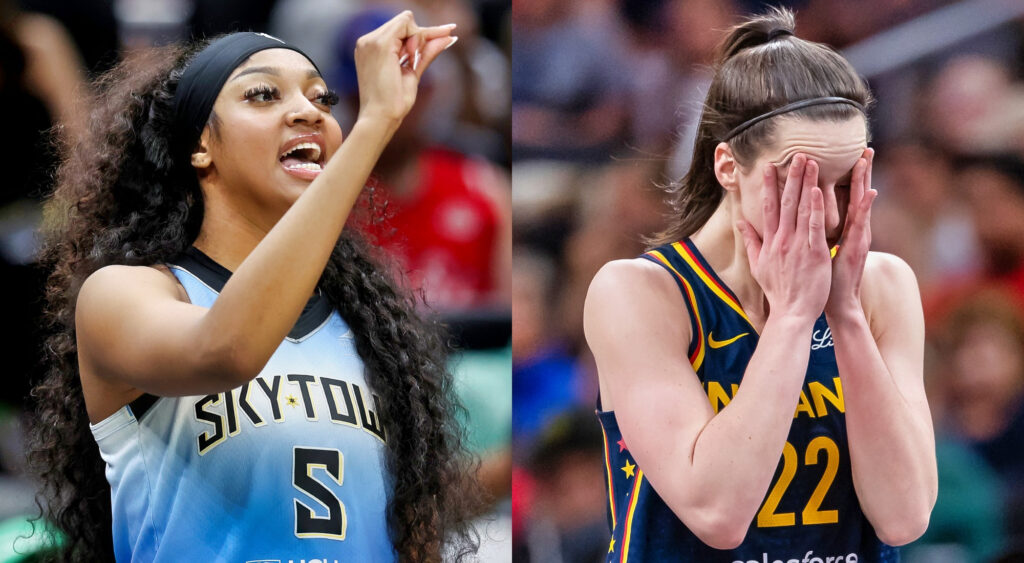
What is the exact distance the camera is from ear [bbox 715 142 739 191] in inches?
73.5

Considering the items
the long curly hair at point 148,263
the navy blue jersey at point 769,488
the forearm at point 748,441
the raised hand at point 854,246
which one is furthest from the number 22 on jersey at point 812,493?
the long curly hair at point 148,263

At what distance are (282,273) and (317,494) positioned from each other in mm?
451

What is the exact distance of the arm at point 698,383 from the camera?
64.2 inches

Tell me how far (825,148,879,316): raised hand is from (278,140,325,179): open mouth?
2.98 feet

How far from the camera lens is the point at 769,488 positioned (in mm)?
1774

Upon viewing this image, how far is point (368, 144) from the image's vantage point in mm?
1517

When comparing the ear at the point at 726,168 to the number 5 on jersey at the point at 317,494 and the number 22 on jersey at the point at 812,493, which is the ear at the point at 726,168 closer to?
the number 22 on jersey at the point at 812,493

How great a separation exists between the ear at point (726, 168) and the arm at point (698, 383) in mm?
101

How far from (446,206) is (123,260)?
159cm

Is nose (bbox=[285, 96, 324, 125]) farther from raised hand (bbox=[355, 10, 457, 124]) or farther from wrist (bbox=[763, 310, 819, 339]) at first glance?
wrist (bbox=[763, 310, 819, 339])

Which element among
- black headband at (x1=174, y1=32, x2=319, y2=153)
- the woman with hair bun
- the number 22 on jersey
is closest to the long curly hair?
black headband at (x1=174, y1=32, x2=319, y2=153)

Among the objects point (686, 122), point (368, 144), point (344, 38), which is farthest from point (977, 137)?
point (368, 144)

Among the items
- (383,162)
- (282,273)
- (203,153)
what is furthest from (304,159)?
(383,162)

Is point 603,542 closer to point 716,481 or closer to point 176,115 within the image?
point 716,481
